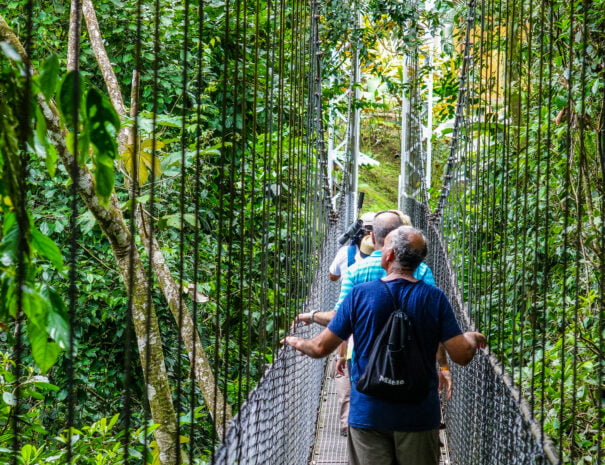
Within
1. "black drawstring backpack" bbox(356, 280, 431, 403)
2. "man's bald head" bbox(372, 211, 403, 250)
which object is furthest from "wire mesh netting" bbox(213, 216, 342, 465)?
"man's bald head" bbox(372, 211, 403, 250)

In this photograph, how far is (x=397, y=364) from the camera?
64.5 inches

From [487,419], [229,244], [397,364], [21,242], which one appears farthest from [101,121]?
[487,419]

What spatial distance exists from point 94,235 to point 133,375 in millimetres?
681

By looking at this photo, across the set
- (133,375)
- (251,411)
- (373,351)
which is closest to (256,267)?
(133,375)

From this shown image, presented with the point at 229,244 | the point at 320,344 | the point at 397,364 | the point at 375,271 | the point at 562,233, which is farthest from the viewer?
the point at 562,233

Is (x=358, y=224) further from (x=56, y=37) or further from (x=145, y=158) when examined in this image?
(x=56, y=37)

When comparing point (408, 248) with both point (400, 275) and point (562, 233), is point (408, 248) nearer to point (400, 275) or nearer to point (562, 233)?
point (400, 275)

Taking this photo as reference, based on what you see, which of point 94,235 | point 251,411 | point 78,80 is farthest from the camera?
point 94,235

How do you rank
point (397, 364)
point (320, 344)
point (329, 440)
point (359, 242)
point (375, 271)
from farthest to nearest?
point (329, 440) < point (359, 242) < point (375, 271) < point (320, 344) < point (397, 364)

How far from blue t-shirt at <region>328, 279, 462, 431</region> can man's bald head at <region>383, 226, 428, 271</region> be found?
4cm

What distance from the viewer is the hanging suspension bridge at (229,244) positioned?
0.67m

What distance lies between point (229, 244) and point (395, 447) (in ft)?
2.41

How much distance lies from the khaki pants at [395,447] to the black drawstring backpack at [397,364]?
0.10 meters

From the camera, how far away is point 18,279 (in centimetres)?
61
